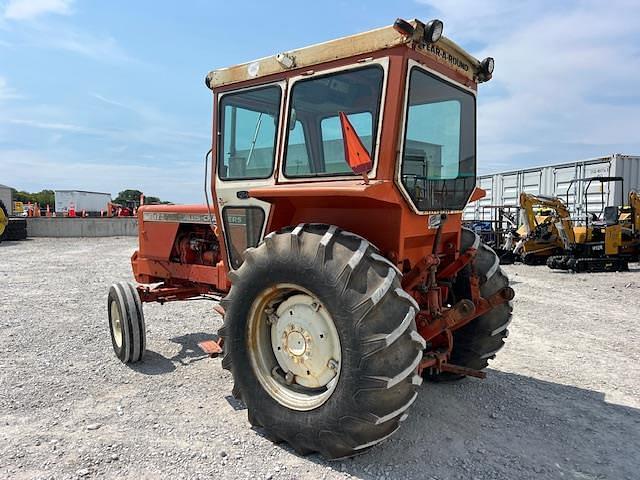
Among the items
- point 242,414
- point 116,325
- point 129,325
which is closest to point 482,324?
point 242,414

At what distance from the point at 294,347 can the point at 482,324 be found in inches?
69.4

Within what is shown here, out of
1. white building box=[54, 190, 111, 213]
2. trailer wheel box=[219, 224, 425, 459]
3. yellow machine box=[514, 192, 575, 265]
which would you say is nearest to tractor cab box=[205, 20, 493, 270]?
trailer wheel box=[219, 224, 425, 459]

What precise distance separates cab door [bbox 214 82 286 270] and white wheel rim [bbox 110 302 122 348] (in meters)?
1.60

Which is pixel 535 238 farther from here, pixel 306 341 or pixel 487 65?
pixel 306 341

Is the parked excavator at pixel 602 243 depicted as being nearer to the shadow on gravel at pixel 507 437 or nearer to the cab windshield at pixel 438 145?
the shadow on gravel at pixel 507 437

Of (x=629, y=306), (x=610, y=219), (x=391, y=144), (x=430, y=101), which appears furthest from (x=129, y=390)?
(x=610, y=219)

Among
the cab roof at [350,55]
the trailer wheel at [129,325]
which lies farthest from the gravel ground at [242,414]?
the cab roof at [350,55]

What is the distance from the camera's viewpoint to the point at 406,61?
2.99 m

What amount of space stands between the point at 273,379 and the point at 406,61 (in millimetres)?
2270

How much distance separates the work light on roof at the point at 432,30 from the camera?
2.90 m

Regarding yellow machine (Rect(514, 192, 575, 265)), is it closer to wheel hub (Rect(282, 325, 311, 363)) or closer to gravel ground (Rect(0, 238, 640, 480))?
gravel ground (Rect(0, 238, 640, 480))

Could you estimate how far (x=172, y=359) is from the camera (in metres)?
4.91

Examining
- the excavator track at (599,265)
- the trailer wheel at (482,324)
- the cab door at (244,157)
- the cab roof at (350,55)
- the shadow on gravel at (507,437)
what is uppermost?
the cab roof at (350,55)

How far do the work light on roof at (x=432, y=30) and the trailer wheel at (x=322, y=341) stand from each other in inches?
51.2
